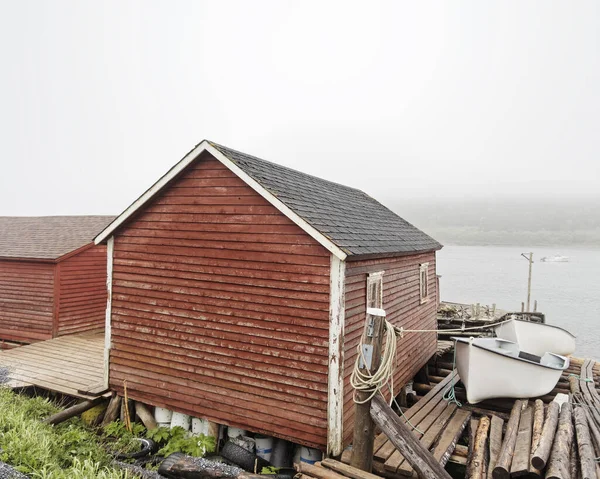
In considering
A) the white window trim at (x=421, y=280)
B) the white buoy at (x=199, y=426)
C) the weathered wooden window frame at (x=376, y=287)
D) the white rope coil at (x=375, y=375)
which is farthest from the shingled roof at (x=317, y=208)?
the white buoy at (x=199, y=426)

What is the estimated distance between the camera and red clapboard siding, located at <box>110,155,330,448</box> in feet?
24.6

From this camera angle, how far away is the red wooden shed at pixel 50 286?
15.7m

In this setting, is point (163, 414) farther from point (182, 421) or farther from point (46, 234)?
point (46, 234)

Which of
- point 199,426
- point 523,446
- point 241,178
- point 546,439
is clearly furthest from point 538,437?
point 241,178

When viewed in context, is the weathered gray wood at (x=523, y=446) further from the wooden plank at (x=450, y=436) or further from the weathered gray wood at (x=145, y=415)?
the weathered gray wood at (x=145, y=415)

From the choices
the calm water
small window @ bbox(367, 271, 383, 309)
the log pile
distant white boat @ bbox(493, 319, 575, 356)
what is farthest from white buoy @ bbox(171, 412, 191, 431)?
the calm water

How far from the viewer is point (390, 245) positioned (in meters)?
9.52

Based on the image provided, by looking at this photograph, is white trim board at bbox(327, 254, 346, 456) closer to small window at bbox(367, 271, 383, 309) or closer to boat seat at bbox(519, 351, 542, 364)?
small window at bbox(367, 271, 383, 309)

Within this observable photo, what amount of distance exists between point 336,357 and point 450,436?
9.01 feet

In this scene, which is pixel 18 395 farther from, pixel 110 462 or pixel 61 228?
pixel 61 228

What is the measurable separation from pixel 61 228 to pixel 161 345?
13.2 m

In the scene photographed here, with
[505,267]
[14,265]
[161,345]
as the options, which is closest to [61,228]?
[14,265]

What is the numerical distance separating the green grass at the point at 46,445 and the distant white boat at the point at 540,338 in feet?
37.7

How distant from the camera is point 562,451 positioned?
6316 mm
